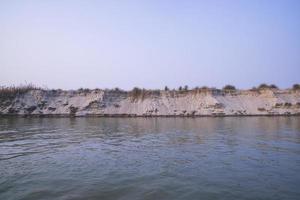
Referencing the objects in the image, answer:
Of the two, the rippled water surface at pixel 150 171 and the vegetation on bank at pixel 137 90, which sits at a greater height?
the vegetation on bank at pixel 137 90

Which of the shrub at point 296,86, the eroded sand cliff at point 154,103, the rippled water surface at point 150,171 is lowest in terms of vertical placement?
the rippled water surface at point 150,171

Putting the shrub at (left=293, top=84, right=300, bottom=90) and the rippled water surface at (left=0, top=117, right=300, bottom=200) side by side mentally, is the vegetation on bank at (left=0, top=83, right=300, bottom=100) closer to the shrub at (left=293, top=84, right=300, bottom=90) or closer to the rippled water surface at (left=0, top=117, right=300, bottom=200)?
the shrub at (left=293, top=84, right=300, bottom=90)

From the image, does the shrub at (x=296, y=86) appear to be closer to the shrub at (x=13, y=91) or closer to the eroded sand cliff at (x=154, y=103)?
the eroded sand cliff at (x=154, y=103)

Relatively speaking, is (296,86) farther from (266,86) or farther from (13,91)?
(13,91)

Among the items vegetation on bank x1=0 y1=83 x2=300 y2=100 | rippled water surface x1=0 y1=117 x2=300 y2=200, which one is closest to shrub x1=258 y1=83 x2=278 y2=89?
vegetation on bank x1=0 y1=83 x2=300 y2=100

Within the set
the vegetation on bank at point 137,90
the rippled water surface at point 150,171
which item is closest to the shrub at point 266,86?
the vegetation on bank at point 137,90

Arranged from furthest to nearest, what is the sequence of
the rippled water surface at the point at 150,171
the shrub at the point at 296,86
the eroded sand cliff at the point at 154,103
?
the shrub at the point at 296,86 < the eroded sand cliff at the point at 154,103 < the rippled water surface at the point at 150,171

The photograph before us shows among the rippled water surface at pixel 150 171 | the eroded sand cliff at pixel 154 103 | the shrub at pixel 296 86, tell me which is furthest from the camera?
the shrub at pixel 296 86

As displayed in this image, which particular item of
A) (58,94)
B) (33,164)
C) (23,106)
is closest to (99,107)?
(58,94)

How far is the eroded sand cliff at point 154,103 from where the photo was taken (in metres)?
42.5

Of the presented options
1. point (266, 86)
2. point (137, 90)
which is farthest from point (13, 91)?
point (266, 86)

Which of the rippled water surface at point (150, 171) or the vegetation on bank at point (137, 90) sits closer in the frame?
the rippled water surface at point (150, 171)

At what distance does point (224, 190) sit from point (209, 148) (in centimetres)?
677

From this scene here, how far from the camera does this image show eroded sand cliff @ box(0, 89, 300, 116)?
42500 mm
